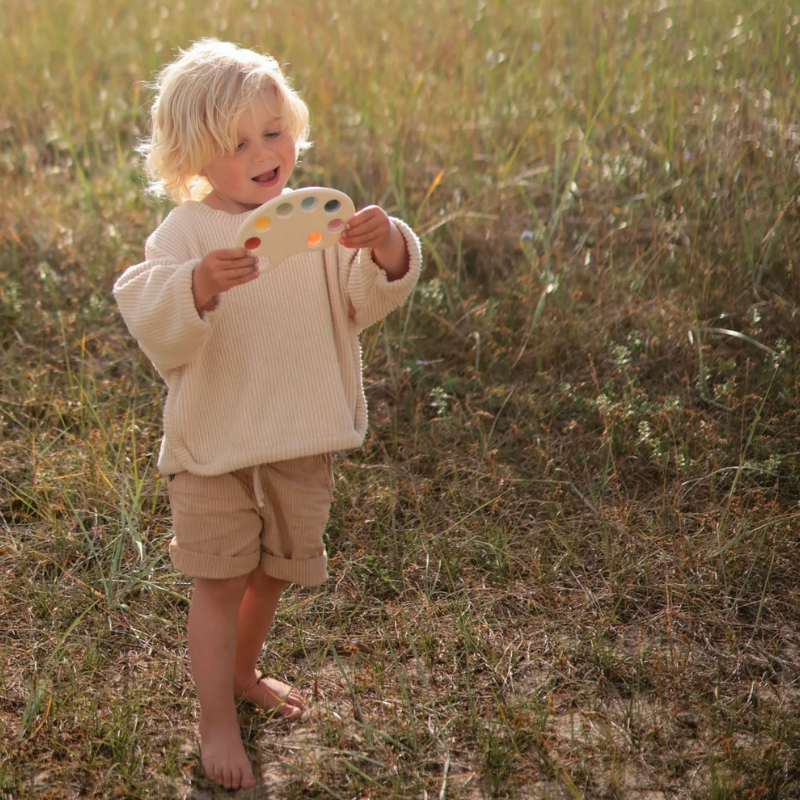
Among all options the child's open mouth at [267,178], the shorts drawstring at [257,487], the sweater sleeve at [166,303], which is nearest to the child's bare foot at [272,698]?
the shorts drawstring at [257,487]

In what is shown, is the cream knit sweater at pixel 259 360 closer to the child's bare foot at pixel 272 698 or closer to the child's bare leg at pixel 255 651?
the child's bare leg at pixel 255 651

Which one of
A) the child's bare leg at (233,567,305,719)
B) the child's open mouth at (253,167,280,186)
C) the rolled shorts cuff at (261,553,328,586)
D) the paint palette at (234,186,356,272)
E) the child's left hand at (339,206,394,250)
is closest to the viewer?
the paint palette at (234,186,356,272)

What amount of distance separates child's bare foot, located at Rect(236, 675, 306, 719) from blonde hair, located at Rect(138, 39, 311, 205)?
102 cm

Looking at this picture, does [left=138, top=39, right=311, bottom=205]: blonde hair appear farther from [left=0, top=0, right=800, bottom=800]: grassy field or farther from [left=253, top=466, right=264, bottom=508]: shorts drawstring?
[left=0, top=0, right=800, bottom=800]: grassy field

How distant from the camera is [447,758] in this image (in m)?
2.06

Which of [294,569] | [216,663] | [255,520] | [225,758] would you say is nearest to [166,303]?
[255,520]

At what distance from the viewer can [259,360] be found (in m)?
2.00

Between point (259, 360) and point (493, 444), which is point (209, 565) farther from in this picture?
point (493, 444)

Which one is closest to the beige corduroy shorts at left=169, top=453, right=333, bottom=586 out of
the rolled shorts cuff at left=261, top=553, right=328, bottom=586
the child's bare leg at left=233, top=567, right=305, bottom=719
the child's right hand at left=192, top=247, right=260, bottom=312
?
the rolled shorts cuff at left=261, top=553, right=328, bottom=586

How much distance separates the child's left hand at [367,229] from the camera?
1.90m

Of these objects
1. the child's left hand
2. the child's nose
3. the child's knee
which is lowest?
the child's knee

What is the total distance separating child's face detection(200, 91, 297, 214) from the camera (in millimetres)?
1956

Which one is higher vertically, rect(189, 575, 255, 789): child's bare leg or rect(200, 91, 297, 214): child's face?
rect(200, 91, 297, 214): child's face

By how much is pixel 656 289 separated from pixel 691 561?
1190 millimetres
